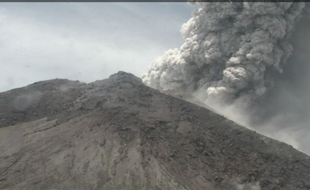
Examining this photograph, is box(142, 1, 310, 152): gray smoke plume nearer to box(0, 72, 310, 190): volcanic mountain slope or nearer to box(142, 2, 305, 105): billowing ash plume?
box(142, 2, 305, 105): billowing ash plume

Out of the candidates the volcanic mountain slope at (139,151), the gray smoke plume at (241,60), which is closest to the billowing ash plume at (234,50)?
the gray smoke plume at (241,60)

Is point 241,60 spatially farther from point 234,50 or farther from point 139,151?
point 139,151

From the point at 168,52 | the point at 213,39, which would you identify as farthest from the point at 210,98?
the point at 168,52

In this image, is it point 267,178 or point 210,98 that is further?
point 210,98

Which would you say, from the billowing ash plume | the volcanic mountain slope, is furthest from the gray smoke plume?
the volcanic mountain slope

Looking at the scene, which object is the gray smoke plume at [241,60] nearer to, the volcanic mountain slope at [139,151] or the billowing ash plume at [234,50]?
the billowing ash plume at [234,50]

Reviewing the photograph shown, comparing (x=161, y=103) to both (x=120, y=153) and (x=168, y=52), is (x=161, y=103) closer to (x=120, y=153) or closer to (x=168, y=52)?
(x=120, y=153)
